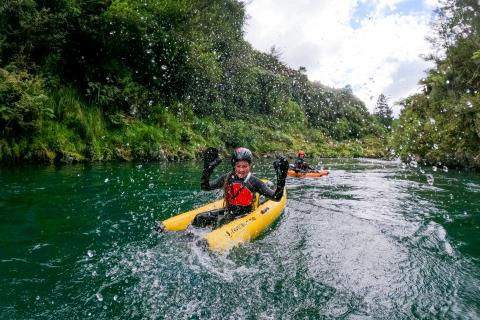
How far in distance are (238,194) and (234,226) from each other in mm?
936

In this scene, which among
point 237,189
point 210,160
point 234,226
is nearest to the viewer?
point 234,226

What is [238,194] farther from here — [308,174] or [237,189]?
[308,174]

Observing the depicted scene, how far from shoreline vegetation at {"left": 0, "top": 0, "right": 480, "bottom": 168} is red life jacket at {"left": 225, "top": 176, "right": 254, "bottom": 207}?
37.1ft

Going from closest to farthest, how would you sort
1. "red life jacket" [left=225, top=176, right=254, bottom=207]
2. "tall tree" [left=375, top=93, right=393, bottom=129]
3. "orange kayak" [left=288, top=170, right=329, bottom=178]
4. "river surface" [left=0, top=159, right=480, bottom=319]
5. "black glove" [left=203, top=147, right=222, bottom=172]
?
"river surface" [left=0, top=159, right=480, bottom=319] → "black glove" [left=203, top=147, right=222, bottom=172] → "red life jacket" [left=225, top=176, right=254, bottom=207] → "orange kayak" [left=288, top=170, right=329, bottom=178] → "tall tree" [left=375, top=93, right=393, bottom=129]

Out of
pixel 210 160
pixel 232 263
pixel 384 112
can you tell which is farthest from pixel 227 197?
pixel 384 112

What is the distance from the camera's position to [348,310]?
3883 mm

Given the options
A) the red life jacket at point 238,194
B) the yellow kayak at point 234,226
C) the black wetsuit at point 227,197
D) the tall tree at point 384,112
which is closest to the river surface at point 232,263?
the yellow kayak at point 234,226

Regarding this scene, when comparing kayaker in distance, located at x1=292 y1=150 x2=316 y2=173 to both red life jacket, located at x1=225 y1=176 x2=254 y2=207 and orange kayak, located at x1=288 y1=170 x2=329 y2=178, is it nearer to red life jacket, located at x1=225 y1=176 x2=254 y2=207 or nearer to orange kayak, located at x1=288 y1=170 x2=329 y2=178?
orange kayak, located at x1=288 y1=170 x2=329 y2=178

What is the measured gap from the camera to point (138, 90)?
2141 centimetres

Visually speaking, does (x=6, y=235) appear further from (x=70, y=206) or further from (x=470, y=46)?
(x=470, y=46)

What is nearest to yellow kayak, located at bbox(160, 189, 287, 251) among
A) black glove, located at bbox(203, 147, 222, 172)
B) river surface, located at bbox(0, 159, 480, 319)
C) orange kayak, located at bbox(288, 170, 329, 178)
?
river surface, located at bbox(0, 159, 480, 319)

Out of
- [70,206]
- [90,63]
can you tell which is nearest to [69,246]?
[70,206]

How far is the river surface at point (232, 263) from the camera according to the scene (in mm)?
3828

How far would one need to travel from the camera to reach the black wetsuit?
627 cm
